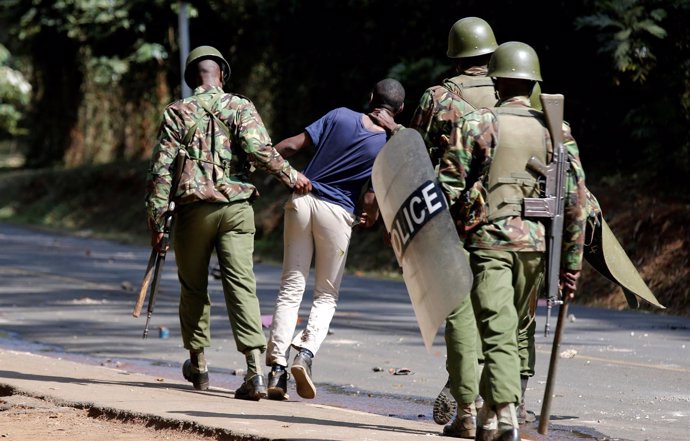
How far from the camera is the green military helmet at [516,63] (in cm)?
621

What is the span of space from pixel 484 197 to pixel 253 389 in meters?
2.27

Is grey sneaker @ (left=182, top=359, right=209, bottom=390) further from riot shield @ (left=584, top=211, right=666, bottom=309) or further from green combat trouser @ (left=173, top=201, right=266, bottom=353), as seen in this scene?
riot shield @ (left=584, top=211, right=666, bottom=309)

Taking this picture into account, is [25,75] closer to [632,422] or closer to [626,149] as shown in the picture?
[626,149]

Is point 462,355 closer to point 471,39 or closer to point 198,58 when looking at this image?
point 471,39

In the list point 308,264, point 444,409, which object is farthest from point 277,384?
point 444,409

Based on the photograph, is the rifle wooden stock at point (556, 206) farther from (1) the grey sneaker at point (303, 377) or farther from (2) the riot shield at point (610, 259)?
(1) the grey sneaker at point (303, 377)

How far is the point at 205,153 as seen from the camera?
25.5ft

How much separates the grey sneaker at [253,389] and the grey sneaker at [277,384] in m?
0.07

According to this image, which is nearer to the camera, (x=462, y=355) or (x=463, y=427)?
(x=462, y=355)

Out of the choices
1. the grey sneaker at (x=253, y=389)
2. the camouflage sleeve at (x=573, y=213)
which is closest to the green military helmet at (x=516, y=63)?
the camouflage sleeve at (x=573, y=213)

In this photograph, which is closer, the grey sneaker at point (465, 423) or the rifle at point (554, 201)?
the rifle at point (554, 201)

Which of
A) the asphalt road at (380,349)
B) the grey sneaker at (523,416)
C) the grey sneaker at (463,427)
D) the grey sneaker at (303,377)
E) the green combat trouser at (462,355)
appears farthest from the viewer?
the asphalt road at (380,349)

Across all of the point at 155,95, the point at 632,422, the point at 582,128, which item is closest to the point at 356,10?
the point at 582,128

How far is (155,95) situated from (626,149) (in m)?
17.1
